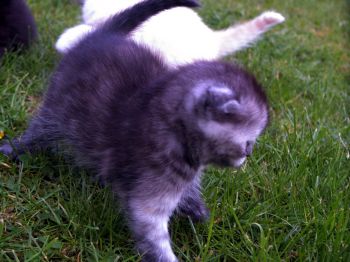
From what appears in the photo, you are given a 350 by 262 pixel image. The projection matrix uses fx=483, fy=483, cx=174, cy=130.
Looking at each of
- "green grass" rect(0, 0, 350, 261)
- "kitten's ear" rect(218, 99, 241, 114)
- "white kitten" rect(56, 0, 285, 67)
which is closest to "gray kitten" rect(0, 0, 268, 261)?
"kitten's ear" rect(218, 99, 241, 114)

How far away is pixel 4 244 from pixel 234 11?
448 centimetres

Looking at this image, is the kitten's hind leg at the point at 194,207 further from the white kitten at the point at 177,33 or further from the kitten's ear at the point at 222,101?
the white kitten at the point at 177,33

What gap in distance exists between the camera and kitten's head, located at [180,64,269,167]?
1.71 meters

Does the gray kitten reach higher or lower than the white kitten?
higher

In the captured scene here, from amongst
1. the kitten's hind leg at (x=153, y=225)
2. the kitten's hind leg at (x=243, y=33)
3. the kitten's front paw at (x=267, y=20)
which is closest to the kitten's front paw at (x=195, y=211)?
the kitten's hind leg at (x=153, y=225)

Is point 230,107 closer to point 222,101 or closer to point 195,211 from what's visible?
point 222,101

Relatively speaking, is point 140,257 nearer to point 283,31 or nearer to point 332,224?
point 332,224

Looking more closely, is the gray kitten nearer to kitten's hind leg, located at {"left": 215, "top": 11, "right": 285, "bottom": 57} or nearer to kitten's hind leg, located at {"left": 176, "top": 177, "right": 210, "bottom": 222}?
kitten's hind leg, located at {"left": 176, "top": 177, "right": 210, "bottom": 222}

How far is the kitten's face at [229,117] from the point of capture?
1.71 m

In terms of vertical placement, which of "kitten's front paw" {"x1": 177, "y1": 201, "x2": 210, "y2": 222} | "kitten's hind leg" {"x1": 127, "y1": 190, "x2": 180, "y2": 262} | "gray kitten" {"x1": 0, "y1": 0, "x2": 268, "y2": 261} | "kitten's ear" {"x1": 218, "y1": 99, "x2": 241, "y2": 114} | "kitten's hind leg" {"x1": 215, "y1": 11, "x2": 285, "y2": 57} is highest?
"kitten's ear" {"x1": 218, "y1": 99, "x2": 241, "y2": 114}

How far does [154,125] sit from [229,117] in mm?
309

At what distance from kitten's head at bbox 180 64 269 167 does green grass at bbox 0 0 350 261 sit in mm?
302

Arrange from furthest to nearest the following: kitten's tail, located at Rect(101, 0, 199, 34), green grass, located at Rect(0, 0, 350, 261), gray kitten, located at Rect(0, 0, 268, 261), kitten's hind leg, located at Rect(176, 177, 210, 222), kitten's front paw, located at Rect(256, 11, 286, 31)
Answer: kitten's front paw, located at Rect(256, 11, 286, 31)
kitten's tail, located at Rect(101, 0, 199, 34)
kitten's hind leg, located at Rect(176, 177, 210, 222)
green grass, located at Rect(0, 0, 350, 261)
gray kitten, located at Rect(0, 0, 268, 261)

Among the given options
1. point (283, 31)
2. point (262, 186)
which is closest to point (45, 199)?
point (262, 186)
